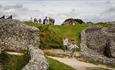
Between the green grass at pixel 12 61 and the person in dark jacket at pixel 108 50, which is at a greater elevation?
the green grass at pixel 12 61

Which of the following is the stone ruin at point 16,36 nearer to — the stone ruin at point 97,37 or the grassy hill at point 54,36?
the grassy hill at point 54,36

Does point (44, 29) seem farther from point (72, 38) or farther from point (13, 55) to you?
point (13, 55)

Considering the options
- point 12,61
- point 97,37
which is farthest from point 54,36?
point 12,61

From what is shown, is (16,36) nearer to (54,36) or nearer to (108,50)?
(54,36)

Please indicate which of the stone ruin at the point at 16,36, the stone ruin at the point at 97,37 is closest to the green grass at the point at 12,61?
the stone ruin at the point at 16,36

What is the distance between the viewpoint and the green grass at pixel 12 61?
41.2 metres

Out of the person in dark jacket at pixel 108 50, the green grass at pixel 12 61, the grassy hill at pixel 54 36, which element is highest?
the green grass at pixel 12 61

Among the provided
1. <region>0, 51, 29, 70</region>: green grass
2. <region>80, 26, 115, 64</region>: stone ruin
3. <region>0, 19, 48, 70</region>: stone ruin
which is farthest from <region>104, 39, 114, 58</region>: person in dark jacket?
<region>0, 51, 29, 70</region>: green grass

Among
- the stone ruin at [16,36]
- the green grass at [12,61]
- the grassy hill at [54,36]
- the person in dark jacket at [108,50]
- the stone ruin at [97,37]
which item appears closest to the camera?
the green grass at [12,61]

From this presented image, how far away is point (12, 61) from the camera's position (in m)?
43.4

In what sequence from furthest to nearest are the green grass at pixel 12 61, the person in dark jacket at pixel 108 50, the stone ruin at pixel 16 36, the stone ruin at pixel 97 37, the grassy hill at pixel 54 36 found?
the stone ruin at pixel 97 37 < the person in dark jacket at pixel 108 50 < the grassy hill at pixel 54 36 < the stone ruin at pixel 16 36 < the green grass at pixel 12 61

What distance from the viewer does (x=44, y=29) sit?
6250 cm

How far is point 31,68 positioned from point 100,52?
114 feet

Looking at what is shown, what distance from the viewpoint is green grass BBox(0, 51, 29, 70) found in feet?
135
